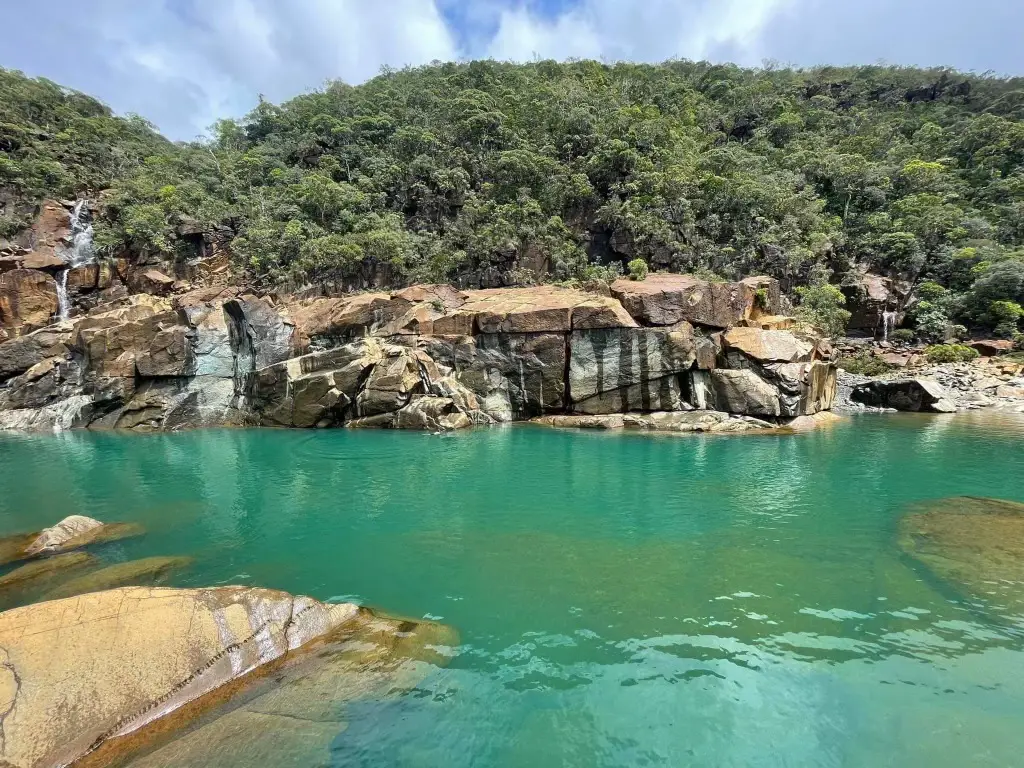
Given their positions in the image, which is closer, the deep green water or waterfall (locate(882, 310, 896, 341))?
the deep green water

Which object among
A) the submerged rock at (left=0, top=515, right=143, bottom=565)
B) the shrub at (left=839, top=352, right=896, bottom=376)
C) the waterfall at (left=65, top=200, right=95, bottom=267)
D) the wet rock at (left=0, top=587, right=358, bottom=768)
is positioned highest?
the waterfall at (left=65, top=200, right=95, bottom=267)

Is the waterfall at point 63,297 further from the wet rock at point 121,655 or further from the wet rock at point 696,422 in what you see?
the wet rock at point 121,655

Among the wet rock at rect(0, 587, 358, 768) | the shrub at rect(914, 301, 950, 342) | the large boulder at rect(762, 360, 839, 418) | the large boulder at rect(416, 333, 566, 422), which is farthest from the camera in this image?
the shrub at rect(914, 301, 950, 342)

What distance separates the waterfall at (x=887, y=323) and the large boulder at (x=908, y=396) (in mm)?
9557

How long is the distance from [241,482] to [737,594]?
13681 millimetres

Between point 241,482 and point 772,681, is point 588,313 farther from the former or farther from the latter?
point 772,681

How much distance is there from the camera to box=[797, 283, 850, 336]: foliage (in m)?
31.9

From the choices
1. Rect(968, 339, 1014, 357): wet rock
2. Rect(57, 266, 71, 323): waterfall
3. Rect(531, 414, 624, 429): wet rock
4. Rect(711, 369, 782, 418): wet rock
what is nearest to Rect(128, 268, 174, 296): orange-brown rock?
Rect(57, 266, 71, 323): waterfall

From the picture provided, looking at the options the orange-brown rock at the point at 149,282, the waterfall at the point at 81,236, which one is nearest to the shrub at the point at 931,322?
the orange-brown rock at the point at 149,282

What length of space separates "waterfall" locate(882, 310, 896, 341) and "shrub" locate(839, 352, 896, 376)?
359 centimetres

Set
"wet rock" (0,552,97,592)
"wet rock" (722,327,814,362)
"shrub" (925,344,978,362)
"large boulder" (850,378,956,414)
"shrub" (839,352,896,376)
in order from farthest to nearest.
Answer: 1. "shrub" (839,352,896,376)
2. "shrub" (925,344,978,362)
3. "large boulder" (850,378,956,414)
4. "wet rock" (722,327,814,362)
5. "wet rock" (0,552,97,592)

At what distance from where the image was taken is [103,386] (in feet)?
89.3

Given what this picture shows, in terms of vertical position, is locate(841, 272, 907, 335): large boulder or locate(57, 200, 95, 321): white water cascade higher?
locate(57, 200, 95, 321): white water cascade

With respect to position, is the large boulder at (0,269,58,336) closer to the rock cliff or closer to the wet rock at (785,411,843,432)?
the rock cliff
